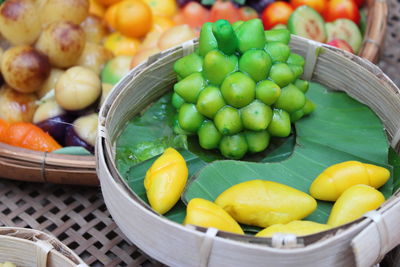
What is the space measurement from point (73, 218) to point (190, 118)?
53cm

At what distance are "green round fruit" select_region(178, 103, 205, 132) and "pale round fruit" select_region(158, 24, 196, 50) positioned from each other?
2.19ft

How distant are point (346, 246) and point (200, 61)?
0.57 meters

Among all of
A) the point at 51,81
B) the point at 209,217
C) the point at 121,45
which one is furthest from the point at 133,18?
the point at 209,217

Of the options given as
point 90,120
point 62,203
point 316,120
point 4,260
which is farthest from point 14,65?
point 316,120

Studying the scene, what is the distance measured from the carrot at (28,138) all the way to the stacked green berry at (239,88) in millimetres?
567

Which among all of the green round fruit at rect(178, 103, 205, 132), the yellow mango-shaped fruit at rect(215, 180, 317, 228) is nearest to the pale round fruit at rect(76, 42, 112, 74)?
the green round fruit at rect(178, 103, 205, 132)

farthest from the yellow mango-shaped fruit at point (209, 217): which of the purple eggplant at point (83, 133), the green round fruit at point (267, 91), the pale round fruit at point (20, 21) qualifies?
the pale round fruit at point (20, 21)

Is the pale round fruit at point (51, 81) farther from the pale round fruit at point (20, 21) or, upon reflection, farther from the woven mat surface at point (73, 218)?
the woven mat surface at point (73, 218)

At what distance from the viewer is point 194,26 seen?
2.12 metres

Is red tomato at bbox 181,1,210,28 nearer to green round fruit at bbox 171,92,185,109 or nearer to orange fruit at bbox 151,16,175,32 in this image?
orange fruit at bbox 151,16,175,32

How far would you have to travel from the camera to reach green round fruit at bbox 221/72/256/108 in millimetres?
1072

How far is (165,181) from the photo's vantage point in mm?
1014

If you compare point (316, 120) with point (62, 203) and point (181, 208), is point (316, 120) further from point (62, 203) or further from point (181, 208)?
point (62, 203)

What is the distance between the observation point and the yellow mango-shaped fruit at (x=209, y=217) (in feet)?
2.94
